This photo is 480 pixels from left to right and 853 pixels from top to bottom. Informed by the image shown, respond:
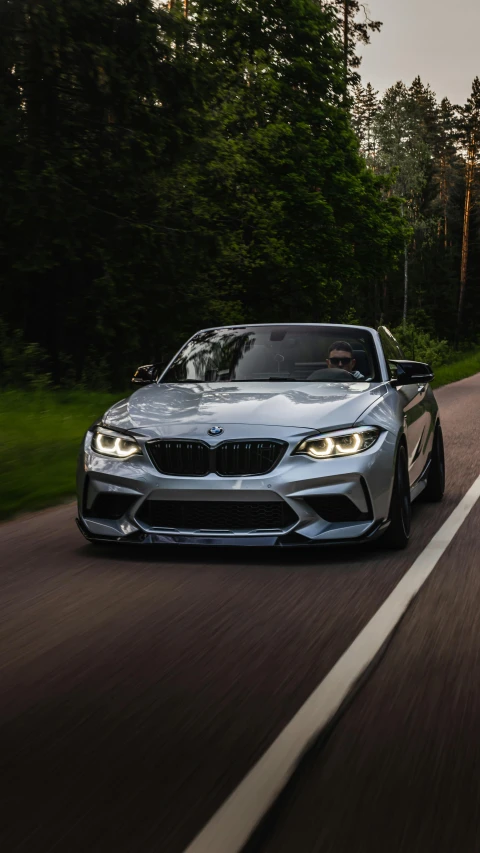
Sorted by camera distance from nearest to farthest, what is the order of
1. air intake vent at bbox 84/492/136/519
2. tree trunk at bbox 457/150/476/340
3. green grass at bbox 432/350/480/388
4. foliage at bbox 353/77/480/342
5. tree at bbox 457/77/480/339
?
air intake vent at bbox 84/492/136/519 < green grass at bbox 432/350/480/388 < foliage at bbox 353/77/480/342 < tree at bbox 457/77/480/339 < tree trunk at bbox 457/150/476/340

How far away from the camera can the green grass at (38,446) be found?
32.3ft

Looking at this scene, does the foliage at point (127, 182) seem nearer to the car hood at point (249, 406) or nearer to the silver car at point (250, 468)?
the car hood at point (249, 406)

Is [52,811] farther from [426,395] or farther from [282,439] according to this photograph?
[426,395]

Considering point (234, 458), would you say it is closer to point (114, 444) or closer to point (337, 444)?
point (337, 444)

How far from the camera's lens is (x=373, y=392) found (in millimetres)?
7512

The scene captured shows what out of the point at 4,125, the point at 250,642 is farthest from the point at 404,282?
the point at 250,642

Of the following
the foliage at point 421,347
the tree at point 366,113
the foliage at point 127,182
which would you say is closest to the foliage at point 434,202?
the tree at point 366,113

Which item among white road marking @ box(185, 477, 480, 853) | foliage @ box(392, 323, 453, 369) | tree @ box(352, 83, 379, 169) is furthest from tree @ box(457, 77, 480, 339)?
white road marking @ box(185, 477, 480, 853)

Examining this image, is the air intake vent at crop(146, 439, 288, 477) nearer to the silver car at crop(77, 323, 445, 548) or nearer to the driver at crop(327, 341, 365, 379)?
the silver car at crop(77, 323, 445, 548)

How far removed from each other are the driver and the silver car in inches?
22.8

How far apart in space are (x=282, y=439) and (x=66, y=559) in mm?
1509

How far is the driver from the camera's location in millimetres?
8164

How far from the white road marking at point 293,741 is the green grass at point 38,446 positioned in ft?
14.4

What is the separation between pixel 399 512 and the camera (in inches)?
278
